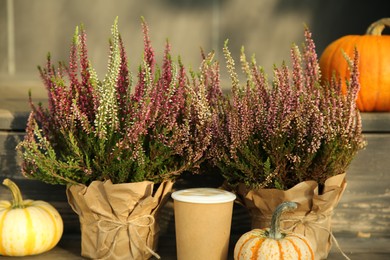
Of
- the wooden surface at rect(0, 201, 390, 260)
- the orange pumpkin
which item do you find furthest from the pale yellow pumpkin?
the orange pumpkin

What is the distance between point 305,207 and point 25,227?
931 millimetres

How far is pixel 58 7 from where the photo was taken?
4809 millimetres

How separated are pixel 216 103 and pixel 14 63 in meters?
3.02

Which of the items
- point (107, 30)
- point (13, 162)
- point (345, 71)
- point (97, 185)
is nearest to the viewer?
point (97, 185)

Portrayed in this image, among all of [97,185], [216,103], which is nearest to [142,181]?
[97,185]

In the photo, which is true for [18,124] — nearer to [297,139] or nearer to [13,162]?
[13,162]

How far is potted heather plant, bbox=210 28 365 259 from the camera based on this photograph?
2.08m

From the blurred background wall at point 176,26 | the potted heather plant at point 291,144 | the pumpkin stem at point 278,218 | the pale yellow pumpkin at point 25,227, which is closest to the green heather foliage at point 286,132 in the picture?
the potted heather plant at point 291,144

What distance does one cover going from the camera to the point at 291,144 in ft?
6.88

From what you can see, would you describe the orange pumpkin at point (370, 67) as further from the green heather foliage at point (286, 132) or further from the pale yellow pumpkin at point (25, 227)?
the pale yellow pumpkin at point (25, 227)

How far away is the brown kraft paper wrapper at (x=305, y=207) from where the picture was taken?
2.11 m

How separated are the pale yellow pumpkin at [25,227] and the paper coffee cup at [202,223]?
1.53 ft

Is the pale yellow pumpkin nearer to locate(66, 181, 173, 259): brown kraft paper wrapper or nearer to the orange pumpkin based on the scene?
locate(66, 181, 173, 259): brown kraft paper wrapper

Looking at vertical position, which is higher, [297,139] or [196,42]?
[196,42]
